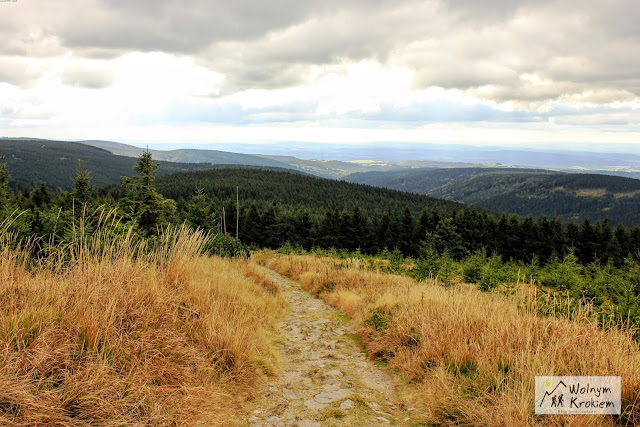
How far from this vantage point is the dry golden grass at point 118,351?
2818 mm

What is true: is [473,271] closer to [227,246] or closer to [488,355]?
[488,355]

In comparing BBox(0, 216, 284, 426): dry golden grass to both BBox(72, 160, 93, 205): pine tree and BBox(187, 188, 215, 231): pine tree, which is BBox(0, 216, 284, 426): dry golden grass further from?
BBox(187, 188, 215, 231): pine tree

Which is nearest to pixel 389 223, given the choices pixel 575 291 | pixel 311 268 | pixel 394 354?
pixel 311 268

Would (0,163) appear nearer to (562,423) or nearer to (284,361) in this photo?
(284,361)

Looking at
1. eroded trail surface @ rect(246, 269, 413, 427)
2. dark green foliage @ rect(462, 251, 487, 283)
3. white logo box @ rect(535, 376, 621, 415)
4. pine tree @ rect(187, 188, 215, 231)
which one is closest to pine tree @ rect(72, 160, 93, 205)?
pine tree @ rect(187, 188, 215, 231)

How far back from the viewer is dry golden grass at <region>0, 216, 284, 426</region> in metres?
2.82

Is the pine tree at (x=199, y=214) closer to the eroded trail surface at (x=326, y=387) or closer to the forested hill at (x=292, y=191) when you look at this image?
the eroded trail surface at (x=326, y=387)

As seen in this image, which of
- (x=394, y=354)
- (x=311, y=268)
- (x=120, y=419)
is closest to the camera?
(x=120, y=419)

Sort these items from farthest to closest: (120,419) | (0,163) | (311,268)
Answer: (0,163) → (311,268) → (120,419)

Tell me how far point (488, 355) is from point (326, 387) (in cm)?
A: 205

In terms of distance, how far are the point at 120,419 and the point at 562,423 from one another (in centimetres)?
369

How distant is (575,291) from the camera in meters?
9.28

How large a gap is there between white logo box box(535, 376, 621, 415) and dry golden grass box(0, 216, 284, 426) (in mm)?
3022

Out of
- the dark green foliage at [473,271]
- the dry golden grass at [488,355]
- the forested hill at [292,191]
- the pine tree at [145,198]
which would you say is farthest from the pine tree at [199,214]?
the forested hill at [292,191]
